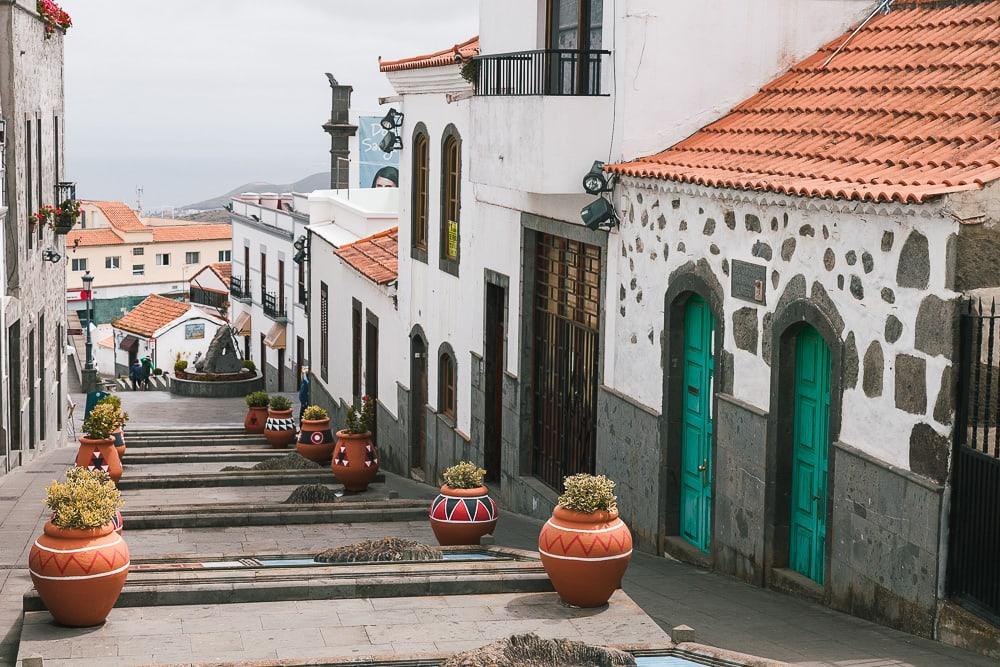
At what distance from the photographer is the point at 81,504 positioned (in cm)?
883

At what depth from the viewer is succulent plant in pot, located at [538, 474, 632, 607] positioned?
9.27m

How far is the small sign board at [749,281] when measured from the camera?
10.6 m

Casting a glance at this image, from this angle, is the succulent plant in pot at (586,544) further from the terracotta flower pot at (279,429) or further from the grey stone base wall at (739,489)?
the terracotta flower pot at (279,429)

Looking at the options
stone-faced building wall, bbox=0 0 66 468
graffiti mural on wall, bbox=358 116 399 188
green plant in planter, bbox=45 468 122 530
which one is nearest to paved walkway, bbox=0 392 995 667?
green plant in planter, bbox=45 468 122 530

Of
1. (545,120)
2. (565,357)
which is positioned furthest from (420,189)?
(545,120)

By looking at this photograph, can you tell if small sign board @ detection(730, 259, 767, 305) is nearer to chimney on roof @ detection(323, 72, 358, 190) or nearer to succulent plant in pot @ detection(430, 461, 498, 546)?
succulent plant in pot @ detection(430, 461, 498, 546)

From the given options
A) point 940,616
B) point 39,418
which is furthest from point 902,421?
point 39,418

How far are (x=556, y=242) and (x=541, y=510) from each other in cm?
308

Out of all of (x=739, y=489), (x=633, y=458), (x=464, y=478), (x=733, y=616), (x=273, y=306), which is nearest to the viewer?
(x=733, y=616)

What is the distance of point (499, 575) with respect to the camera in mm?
9906

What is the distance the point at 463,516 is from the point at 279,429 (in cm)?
1450

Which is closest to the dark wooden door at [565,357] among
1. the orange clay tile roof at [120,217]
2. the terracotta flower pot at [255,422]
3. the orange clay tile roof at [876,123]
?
the orange clay tile roof at [876,123]

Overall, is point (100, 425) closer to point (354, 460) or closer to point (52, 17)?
point (354, 460)

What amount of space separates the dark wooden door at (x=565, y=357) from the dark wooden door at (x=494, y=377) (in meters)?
1.30
